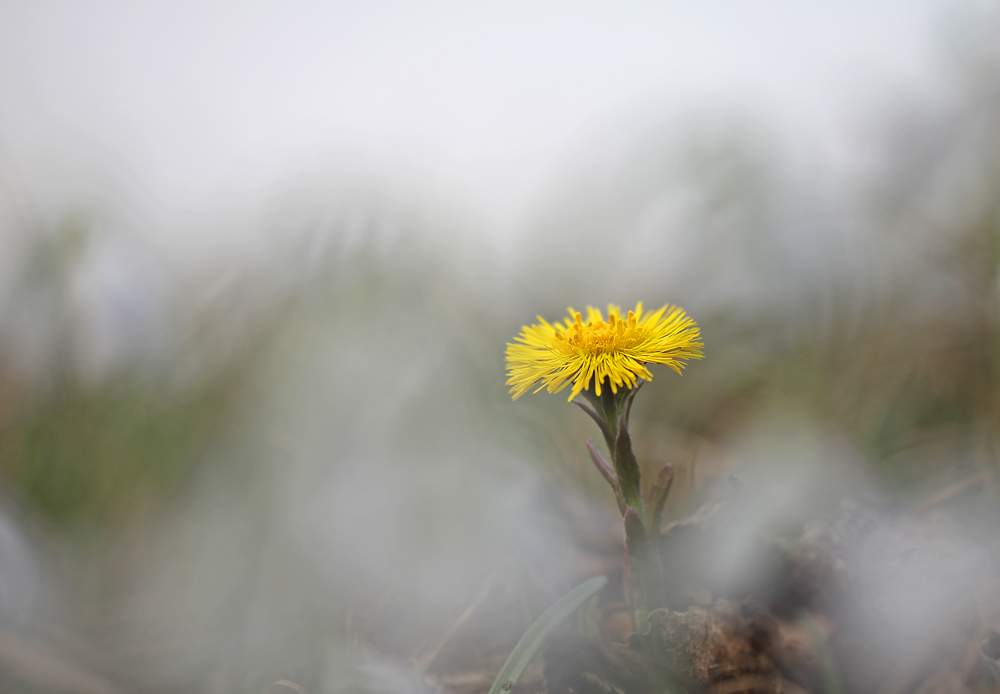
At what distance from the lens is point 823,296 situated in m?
0.79

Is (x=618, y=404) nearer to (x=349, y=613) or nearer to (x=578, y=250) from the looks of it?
(x=349, y=613)

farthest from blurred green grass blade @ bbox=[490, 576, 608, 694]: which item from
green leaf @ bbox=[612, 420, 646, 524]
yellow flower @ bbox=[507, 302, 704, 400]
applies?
yellow flower @ bbox=[507, 302, 704, 400]

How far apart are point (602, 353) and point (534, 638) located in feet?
0.87

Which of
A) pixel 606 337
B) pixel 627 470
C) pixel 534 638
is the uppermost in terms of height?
pixel 606 337

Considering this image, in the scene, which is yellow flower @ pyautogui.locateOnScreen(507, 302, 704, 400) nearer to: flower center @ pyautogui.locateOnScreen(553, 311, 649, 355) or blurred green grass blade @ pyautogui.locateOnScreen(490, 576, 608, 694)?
flower center @ pyautogui.locateOnScreen(553, 311, 649, 355)

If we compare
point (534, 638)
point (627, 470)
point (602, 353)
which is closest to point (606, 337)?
point (602, 353)

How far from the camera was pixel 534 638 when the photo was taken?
44 centimetres

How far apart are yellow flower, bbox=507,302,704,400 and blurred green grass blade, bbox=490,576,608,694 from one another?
0.63 ft

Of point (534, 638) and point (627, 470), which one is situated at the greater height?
point (627, 470)

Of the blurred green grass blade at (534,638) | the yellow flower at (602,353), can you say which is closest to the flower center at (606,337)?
the yellow flower at (602,353)

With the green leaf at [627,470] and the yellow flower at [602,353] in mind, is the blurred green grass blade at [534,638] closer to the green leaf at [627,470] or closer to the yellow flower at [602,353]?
the green leaf at [627,470]

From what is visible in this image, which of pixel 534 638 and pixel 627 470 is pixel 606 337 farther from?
pixel 534 638

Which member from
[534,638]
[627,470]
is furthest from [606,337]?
[534,638]

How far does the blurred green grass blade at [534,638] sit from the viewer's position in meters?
0.42
